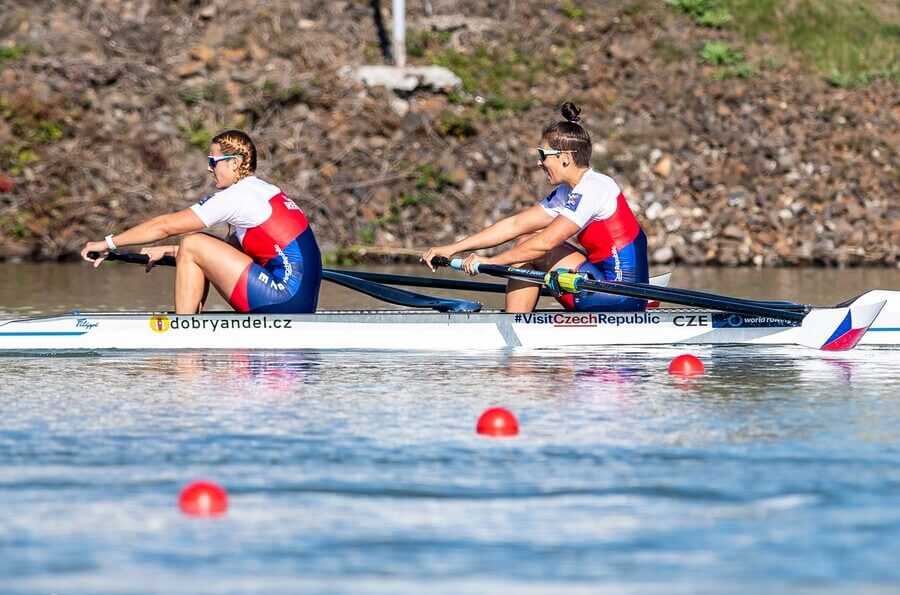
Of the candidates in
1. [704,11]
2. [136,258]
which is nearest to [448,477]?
[136,258]

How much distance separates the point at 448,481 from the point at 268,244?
4.44m

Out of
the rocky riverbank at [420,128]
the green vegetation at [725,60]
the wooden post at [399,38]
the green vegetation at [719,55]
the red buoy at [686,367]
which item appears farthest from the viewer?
the green vegetation at [719,55]

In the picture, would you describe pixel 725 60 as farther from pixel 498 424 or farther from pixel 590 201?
pixel 498 424

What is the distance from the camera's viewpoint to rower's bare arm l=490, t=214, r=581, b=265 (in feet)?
33.6

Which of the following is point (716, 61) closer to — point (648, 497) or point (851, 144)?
point (851, 144)

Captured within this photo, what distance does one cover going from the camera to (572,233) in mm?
10273

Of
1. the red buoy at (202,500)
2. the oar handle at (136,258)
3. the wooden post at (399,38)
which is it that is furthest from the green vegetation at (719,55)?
the red buoy at (202,500)

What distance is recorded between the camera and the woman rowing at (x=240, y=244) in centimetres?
988

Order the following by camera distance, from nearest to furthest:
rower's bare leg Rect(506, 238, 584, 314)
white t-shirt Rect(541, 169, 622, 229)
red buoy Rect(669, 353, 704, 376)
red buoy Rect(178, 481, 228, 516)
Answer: red buoy Rect(178, 481, 228, 516) → red buoy Rect(669, 353, 704, 376) → white t-shirt Rect(541, 169, 622, 229) → rower's bare leg Rect(506, 238, 584, 314)

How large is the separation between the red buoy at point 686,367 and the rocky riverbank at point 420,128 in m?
10.5

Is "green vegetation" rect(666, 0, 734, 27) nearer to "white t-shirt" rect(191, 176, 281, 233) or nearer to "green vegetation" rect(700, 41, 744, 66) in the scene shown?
"green vegetation" rect(700, 41, 744, 66)

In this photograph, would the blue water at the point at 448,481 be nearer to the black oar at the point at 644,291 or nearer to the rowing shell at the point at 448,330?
the black oar at the point at 644,291

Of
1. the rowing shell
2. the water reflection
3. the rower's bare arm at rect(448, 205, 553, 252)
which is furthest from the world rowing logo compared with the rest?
the water reflection

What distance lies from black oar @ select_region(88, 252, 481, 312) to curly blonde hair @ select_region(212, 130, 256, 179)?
110 cm
